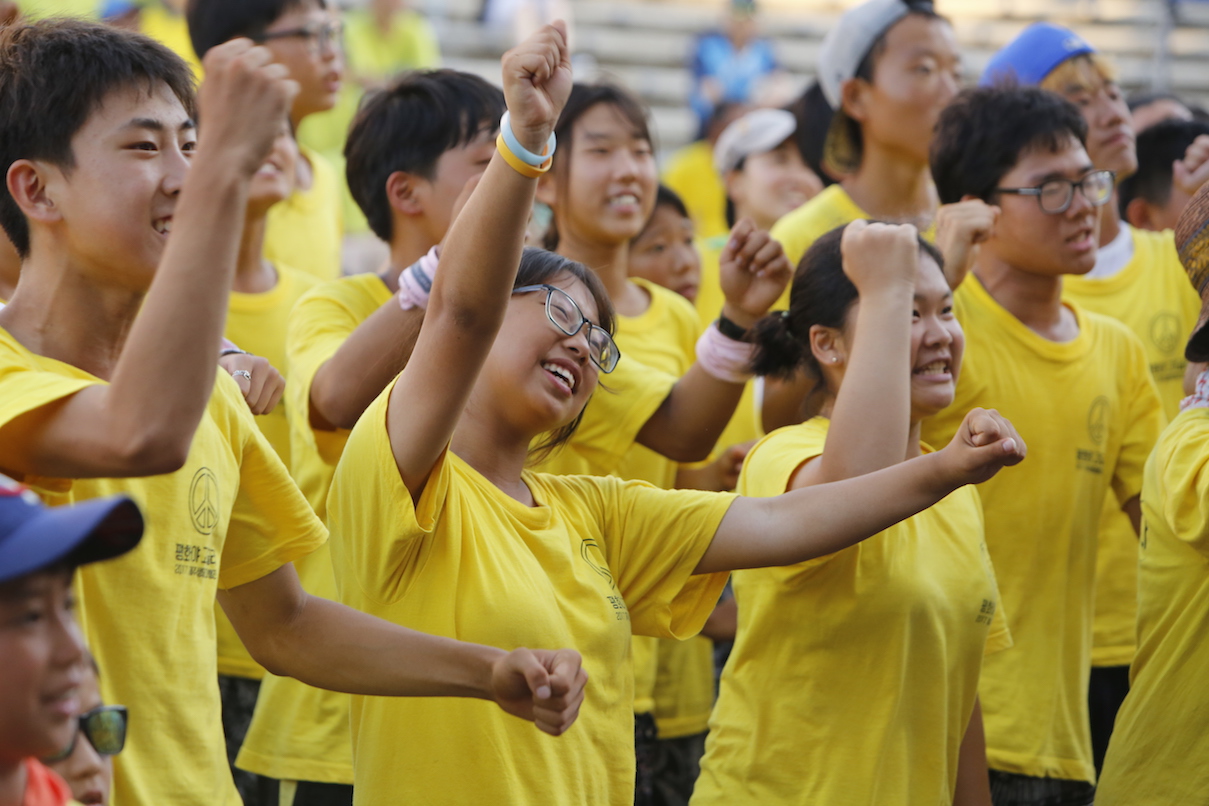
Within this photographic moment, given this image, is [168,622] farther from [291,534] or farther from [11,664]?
[11,664]

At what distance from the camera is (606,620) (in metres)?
2.61

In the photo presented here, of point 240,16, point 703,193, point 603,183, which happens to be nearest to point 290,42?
point 240,16

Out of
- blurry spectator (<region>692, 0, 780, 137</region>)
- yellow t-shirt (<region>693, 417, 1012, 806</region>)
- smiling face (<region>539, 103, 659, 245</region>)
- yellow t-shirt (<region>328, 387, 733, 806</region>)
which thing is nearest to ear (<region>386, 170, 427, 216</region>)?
smiling face (<region>539, 103, 659, 245</region>)

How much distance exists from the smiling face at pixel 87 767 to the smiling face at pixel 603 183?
2.78 meters

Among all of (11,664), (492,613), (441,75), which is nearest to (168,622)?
(492,613)

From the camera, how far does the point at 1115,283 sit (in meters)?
4.76

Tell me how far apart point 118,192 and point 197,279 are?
1.48 ft

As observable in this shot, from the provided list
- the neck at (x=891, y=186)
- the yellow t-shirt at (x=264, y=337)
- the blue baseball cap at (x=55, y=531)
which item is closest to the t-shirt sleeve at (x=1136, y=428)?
the neck at (x=891, y=186)

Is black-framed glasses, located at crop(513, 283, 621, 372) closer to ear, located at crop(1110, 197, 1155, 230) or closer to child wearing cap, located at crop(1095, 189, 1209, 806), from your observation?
child wearing cap, located at crop(1095, 189, 1209, 806)

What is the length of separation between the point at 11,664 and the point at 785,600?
6.05ft

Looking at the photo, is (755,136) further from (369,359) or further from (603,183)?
(369,359)

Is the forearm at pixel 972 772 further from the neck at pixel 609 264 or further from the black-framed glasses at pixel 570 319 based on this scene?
the neck at pixel 609 264

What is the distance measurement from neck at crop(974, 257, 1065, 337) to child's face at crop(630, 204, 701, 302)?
167 cm

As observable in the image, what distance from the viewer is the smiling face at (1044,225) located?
3.97 metres
